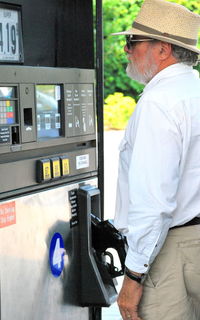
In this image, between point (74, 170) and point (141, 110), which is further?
point (74, 170)

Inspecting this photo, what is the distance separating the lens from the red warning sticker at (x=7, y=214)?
8.84 feet

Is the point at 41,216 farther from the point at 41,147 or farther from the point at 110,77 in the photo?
the point at 110,77

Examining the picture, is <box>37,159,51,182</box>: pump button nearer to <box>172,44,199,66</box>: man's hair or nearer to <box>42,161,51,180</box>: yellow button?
<box>42,161,51,180</box>: yellow button

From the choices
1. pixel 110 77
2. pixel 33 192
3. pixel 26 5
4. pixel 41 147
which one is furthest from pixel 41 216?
pixel 110 77

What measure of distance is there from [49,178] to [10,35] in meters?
0.68

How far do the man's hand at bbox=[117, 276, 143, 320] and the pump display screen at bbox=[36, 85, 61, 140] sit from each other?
812mm

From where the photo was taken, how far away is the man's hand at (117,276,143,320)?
8.41ft

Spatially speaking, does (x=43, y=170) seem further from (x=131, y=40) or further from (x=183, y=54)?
(x=183, y=54)

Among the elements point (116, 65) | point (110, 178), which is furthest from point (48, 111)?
point (116, 65)

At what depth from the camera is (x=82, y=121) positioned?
10.5ft

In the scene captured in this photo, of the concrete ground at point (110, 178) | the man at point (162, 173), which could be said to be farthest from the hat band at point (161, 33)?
the concrete ground at point (110, 178)

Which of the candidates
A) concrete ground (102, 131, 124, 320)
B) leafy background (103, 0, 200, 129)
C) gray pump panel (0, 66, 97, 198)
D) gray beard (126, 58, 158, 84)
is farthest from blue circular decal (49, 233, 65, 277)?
leafy background (103, 0, 200, 129)

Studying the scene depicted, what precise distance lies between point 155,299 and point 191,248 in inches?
10.5

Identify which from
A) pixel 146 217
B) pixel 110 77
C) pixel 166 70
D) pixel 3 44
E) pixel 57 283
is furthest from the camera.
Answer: pixel 110 77
